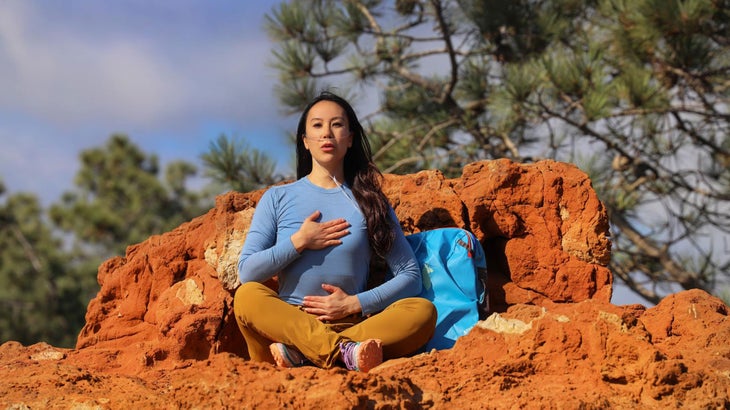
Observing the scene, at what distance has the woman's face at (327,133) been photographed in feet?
11.8

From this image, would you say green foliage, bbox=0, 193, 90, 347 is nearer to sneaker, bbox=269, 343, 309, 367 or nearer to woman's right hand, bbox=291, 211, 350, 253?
woman's right hand, bbox=291, 211, 350, 253

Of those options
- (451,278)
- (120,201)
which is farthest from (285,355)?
(120,201)

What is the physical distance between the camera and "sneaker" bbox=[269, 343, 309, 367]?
3105mm

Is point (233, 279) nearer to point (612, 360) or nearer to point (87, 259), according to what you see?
point (612, 360)

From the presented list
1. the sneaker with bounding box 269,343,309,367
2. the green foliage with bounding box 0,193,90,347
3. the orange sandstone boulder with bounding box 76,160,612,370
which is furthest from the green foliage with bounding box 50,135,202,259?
the sneaker with bounding box 269,343,309,367

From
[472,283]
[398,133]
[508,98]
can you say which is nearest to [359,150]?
[472,283]

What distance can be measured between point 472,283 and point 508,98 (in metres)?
3.88

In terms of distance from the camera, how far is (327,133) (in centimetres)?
360

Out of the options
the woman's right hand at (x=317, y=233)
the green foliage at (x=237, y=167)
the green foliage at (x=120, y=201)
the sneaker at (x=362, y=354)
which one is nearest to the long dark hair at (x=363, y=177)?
the woman's right hand at (x=317, y=233)

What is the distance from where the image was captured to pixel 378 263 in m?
3.88

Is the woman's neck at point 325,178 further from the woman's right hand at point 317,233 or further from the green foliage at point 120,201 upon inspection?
the green foliage at point 120,201

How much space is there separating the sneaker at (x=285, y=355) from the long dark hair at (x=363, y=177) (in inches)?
22.8

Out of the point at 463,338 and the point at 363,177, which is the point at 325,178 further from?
the point at 463,338

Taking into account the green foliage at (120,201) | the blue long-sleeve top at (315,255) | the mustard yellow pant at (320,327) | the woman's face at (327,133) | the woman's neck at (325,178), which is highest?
the green foliage at (120,201)
